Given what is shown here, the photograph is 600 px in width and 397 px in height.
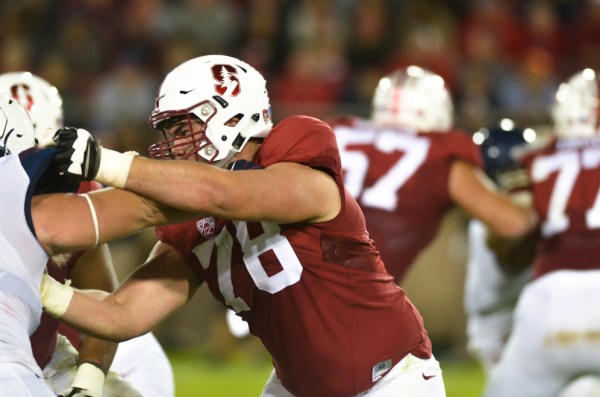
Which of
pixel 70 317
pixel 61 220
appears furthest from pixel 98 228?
pixel 70 317

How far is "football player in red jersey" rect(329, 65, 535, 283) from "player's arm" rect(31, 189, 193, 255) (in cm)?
237

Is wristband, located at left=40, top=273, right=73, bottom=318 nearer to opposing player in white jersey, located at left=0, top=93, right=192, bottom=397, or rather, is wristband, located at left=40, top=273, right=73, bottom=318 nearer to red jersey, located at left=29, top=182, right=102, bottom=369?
opposing player in white jersey, located at left=0, top=93, right=192, bottom=397

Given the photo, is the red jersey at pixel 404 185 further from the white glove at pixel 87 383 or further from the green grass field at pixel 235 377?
the green grass field at pixel 235 377

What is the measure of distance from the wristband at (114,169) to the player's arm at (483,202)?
259 centimetres

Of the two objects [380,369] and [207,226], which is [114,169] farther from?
[380,369]

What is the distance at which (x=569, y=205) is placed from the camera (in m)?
5.39

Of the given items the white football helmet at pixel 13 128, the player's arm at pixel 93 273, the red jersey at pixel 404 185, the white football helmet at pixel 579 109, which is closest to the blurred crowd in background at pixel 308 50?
the white football helmet at pixel 579 109

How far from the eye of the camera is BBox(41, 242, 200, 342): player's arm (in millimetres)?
3336

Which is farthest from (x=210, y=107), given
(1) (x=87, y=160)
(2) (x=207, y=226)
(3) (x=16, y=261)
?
(3) (x=16, y=261)

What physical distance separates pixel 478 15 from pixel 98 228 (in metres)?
8.07

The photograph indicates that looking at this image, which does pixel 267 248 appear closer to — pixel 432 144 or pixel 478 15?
pixel 432 144

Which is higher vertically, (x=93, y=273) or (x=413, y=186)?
(x=93, y=273)

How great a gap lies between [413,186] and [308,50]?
479 cm

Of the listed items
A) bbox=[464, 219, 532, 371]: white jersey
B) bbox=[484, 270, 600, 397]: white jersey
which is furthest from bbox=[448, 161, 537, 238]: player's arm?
bbox=[464, 219, 532, 371]: white jersey
